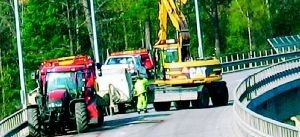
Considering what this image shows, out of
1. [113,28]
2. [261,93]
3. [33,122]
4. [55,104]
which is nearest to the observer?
[33,122]

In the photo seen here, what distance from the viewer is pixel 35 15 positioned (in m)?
80.8

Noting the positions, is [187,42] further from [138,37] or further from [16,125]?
[138,37]

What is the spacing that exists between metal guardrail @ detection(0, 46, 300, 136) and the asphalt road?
1804 mm

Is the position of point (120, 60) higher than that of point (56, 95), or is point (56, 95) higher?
point (120, 60)

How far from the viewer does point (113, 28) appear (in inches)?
4156

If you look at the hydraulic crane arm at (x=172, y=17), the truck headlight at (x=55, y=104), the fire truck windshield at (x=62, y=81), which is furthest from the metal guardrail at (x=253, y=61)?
the truck headlight at (x=55, y=104)

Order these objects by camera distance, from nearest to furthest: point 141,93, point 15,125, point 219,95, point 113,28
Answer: point 15,125 → point 141,93 → point 219,95 → point 113,28

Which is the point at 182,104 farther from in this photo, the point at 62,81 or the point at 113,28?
the point at 113,28

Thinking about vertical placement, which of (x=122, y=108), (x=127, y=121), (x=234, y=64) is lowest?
(x=127, y=121)

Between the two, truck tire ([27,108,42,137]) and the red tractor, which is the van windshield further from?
truck tire ([27,108,42,137])

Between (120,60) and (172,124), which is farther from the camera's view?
(120,60)

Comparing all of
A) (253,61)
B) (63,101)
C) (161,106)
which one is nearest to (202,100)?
(161,106)

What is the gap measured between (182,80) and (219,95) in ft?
5.56

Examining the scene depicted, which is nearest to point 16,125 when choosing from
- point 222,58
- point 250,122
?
point 250,122
